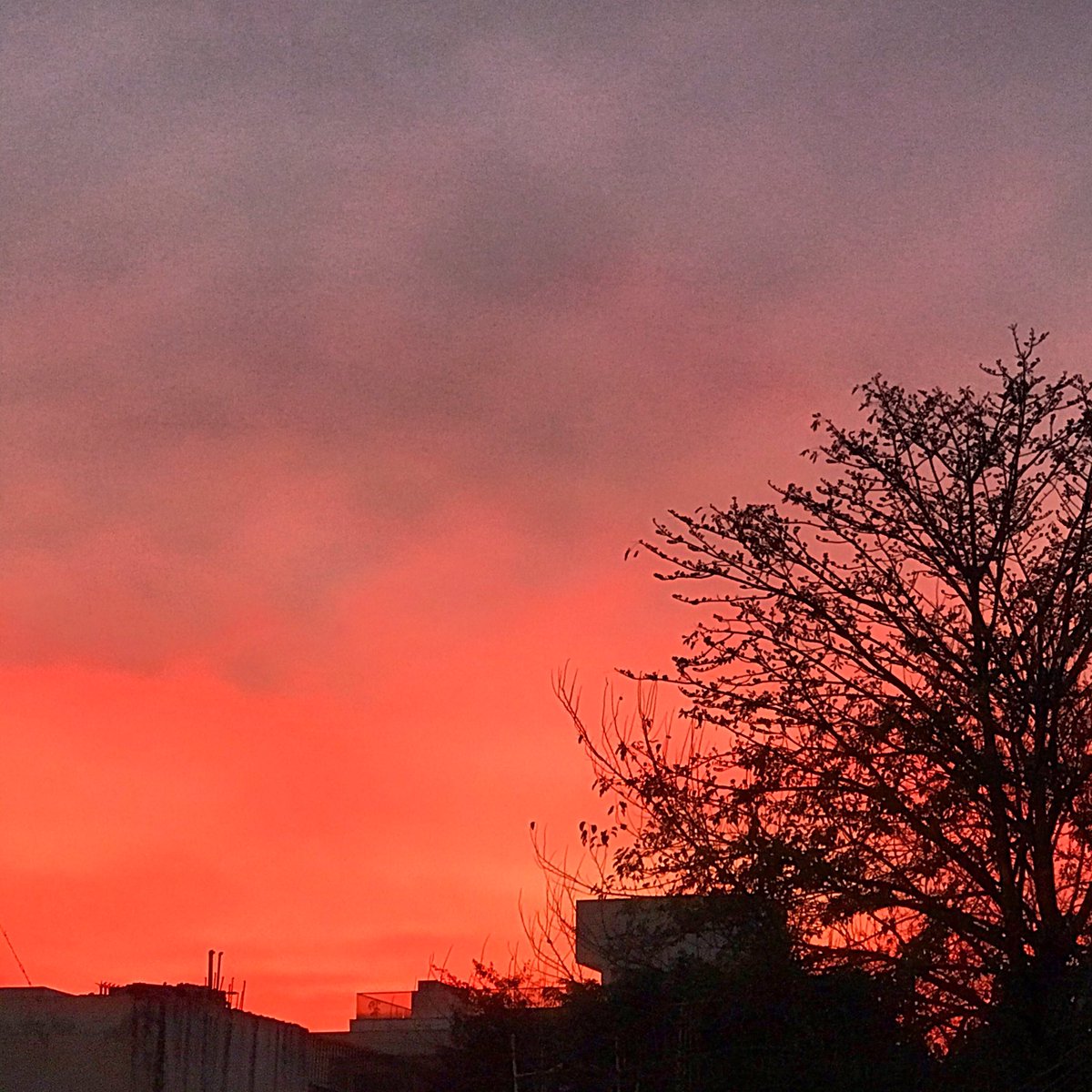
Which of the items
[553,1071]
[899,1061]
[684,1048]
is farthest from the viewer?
[553,1071]

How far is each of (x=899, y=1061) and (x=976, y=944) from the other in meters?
3.26

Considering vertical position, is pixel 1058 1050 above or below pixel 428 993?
below

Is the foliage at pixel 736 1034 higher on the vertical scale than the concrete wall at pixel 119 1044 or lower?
lower

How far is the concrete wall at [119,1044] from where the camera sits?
111ft

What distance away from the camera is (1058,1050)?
53.5ft

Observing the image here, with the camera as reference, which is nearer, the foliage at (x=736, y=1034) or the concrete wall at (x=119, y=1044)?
the foliage at (x=736, y=1034)

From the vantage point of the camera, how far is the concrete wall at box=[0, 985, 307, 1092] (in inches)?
1334

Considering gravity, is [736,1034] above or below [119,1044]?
below

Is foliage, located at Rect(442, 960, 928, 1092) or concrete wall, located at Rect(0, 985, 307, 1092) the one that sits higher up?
concrete wall, located at Rect(0, 985, 307, 1092)

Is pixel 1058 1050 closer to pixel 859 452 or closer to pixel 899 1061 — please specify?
pixel 899 1061

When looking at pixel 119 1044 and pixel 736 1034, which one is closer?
pixel 736 1034

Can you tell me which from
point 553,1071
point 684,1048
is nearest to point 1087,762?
point 684,1048

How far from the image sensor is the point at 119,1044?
3519cm

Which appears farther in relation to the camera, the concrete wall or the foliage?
the concrete wall
